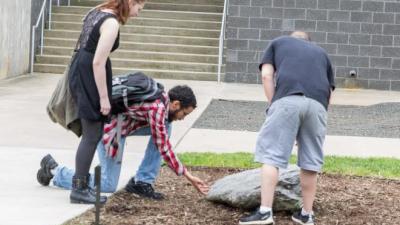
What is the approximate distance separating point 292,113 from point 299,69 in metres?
0.31

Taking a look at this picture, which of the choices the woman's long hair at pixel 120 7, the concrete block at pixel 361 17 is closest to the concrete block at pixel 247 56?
the concrete block at pixel 361 17

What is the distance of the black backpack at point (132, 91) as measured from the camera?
6.28 metres

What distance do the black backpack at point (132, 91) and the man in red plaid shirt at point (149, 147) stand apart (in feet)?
0.14

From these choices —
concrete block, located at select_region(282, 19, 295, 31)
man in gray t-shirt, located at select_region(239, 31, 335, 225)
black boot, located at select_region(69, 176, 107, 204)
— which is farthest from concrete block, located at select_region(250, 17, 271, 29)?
man in gray t-shirt, located at select_region(239, 31, 335, 225)

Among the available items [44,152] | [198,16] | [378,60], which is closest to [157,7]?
[198,16]

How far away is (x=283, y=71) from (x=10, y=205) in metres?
2.18

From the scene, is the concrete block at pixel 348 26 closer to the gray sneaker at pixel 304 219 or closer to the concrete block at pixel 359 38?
the concrete block at pixel 359 38

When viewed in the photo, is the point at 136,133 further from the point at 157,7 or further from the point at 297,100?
the point at 157,7

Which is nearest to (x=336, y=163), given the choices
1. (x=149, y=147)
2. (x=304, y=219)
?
(x=149, y=147)

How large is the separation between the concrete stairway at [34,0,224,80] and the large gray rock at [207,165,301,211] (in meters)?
10.6

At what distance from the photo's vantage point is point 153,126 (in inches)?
246

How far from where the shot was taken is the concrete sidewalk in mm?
6209

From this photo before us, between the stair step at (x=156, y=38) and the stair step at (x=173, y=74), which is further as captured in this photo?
the stair step at (x=156, y=38)

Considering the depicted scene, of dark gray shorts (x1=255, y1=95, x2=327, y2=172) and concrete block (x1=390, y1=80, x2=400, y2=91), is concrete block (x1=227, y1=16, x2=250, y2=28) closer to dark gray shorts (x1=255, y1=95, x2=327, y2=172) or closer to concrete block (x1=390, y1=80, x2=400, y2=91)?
concrete block (x1=390, y1=80, x2=400, y2=91)
